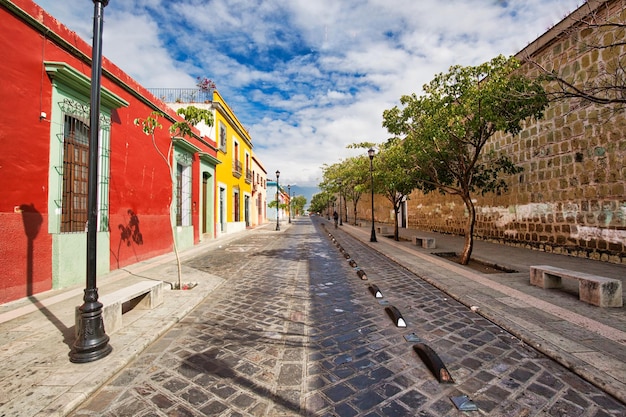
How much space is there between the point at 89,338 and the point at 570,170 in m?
12.1

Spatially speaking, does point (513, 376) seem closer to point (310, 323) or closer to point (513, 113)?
point (310, 323)

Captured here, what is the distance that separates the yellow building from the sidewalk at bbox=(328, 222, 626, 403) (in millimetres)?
13205

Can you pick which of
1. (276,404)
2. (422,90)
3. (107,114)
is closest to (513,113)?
(422,90)

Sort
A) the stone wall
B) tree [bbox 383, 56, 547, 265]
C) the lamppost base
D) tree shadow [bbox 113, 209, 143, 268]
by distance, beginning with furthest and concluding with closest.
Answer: tree shadow [bbox 113, 209, 143, 268] < the stone wall < tree [bbox 383, 56, 547, 265] < the lamppost base

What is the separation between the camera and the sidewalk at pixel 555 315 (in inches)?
112

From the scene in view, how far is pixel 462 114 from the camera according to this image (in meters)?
7.23

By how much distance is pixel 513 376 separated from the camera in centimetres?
271

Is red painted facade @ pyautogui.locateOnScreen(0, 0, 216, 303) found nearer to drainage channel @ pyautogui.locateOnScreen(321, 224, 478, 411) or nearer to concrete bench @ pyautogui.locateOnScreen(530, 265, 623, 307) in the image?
drainage channel @ pyautogui.locateOnScreen(321, 224, 478, 411)

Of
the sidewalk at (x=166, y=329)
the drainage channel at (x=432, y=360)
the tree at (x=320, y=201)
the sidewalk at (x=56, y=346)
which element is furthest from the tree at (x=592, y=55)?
the tree at (x=320, y=201)

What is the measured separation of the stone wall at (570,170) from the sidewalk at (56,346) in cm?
927

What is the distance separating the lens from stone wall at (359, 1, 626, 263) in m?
7.70

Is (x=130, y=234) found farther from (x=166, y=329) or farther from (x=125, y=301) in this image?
(x=166, y=329)

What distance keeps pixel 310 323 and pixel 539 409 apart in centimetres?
253

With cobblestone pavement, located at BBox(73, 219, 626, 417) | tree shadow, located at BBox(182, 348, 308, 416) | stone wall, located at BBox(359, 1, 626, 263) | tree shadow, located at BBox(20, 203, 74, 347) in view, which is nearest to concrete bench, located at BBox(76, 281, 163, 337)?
cobblestone pavement, located at BBox(73, 219, 626, 417)
